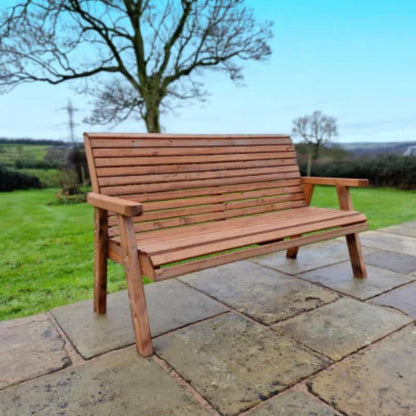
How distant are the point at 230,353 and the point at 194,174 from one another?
4.09ft

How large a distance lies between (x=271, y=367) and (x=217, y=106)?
11003 millimetres

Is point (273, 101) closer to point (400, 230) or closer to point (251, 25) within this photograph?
point (251, 25)

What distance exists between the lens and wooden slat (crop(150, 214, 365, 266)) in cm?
173

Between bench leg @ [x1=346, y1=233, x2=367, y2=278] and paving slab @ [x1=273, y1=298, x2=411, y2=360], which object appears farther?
bench leg @ [x1=346, y1=233, x2=367, y2=278]

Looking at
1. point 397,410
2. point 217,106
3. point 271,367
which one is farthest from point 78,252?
point 217,106

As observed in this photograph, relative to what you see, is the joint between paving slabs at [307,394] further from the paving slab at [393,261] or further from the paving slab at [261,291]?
the paving slab at [393,261]

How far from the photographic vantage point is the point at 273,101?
1091 centimetres

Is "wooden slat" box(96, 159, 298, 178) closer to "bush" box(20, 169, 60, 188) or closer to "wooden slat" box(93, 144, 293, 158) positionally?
"wooden slat" box(93, 144, 293, 158)

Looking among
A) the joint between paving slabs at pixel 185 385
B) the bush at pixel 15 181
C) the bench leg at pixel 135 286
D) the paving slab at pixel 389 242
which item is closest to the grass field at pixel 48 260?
the paving slab at pixel 389 242

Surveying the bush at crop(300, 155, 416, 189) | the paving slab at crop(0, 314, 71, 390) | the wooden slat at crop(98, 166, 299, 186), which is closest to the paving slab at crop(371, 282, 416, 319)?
the wooden slat at crop(98, 166, 299, 186)

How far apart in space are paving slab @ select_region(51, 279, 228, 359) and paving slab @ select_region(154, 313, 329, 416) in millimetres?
156

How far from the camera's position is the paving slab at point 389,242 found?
3.73 metres

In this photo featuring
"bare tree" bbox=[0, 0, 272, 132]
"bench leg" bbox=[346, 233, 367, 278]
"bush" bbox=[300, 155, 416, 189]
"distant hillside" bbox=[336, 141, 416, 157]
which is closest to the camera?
"bench leg" bbox=[346, 233, 367, 278]

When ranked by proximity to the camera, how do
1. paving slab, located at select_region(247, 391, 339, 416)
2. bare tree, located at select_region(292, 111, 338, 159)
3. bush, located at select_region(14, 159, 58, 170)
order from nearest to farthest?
1. paving slab, located at select_region(247, 391, 339, 416)
2. bush, located at select_region(14, 159, 58, 170)
3. bare tree, located at select_region(292, 111, 338, 159)
